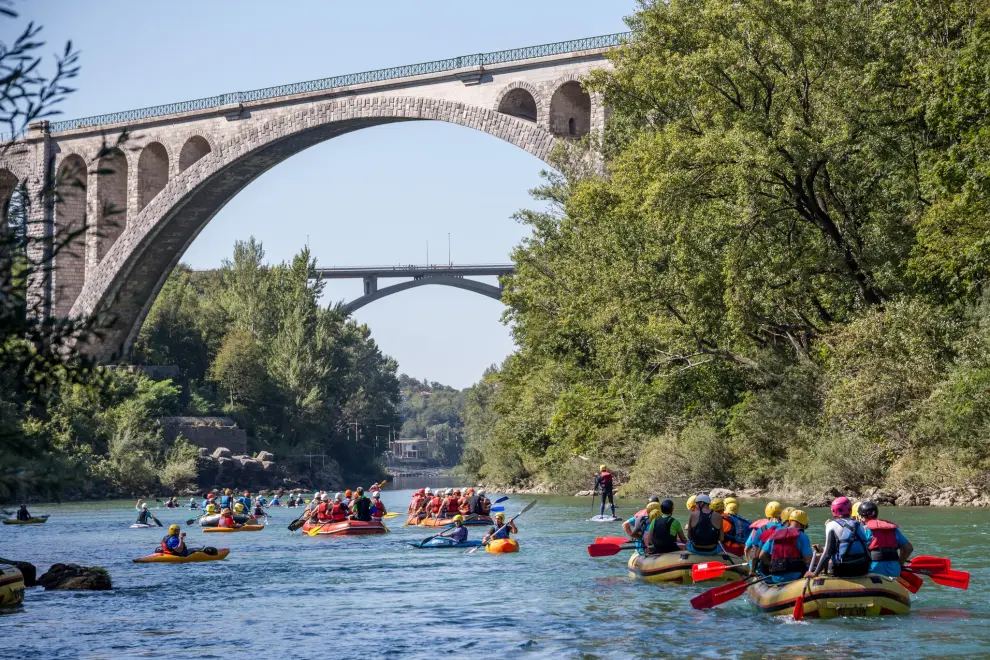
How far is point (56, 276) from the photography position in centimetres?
6769

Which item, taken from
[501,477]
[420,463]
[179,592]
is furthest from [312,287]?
[420,463]

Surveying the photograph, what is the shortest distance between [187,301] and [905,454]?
7262 centimetres

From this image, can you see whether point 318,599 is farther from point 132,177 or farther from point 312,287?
point 312,287

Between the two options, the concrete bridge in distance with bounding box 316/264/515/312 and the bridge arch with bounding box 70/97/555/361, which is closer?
the bridge arch with bounding box 70/97/555/361

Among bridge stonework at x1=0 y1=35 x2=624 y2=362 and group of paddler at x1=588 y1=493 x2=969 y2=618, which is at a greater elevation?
bridge stonework at x1=0 y1=35 x2=624 y2=362

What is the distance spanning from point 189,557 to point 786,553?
14106mm

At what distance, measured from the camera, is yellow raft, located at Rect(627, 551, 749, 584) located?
17.5m

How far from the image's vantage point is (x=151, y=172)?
65375mm

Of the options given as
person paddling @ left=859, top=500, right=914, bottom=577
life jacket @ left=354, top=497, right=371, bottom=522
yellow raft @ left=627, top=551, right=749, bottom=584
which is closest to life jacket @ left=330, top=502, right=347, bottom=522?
life jacket @ left=354, top=497, right=371, bottom=522

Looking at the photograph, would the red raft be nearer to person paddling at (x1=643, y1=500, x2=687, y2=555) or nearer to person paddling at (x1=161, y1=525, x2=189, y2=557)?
person paddling at (x1=161, y1=525, x2=189, y2=557)

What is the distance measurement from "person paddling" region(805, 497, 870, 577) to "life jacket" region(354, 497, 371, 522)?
19.2m

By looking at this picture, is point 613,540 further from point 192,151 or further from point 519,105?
point 192,151

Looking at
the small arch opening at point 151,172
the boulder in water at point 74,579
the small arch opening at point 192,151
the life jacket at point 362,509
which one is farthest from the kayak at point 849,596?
the small arch opening at point 151,172

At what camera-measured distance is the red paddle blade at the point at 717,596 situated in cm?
1505
